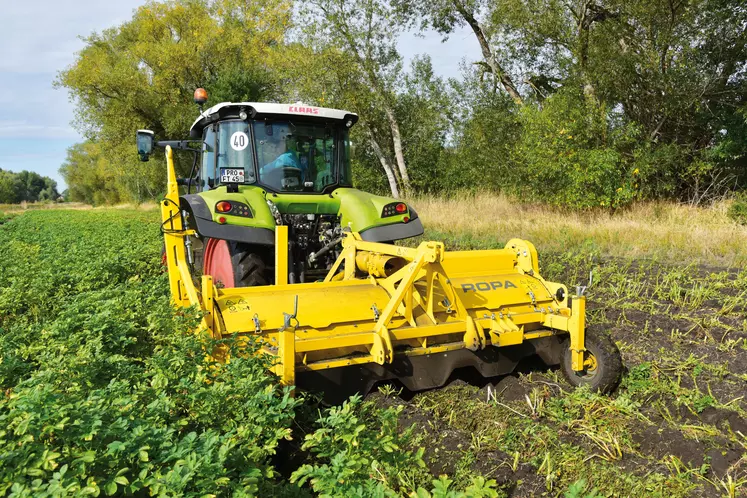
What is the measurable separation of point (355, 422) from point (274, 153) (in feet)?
11.8

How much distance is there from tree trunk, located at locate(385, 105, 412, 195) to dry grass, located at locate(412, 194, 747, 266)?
521 centimetres

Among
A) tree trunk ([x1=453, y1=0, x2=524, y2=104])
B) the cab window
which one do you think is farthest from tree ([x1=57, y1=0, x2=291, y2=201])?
the cab window

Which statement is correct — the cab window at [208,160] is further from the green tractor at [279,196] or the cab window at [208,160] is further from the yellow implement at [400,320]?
the yellow implement at [400,320]

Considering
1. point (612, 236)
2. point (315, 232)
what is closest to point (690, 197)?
point (612, 236)

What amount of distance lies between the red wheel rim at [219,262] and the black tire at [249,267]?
0.30ft

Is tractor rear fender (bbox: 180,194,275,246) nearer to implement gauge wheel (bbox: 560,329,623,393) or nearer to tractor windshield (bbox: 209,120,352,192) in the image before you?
tractor windshield (bbox: 209,120,352,192)

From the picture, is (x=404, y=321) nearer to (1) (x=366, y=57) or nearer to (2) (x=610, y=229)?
(2) (x=610, y=229)

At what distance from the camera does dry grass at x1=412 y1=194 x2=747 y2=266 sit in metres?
7.73

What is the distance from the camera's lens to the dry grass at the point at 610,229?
773 cm

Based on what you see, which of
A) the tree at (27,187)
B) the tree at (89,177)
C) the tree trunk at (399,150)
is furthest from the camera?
the tree at (27,187)

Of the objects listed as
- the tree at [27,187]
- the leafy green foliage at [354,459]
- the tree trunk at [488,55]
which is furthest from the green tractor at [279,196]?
the tree at [27,187]

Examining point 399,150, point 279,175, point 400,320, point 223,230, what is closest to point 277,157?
point 279,175

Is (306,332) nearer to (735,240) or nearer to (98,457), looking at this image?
(98,457)

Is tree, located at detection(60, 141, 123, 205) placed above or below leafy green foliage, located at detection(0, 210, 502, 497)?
above
